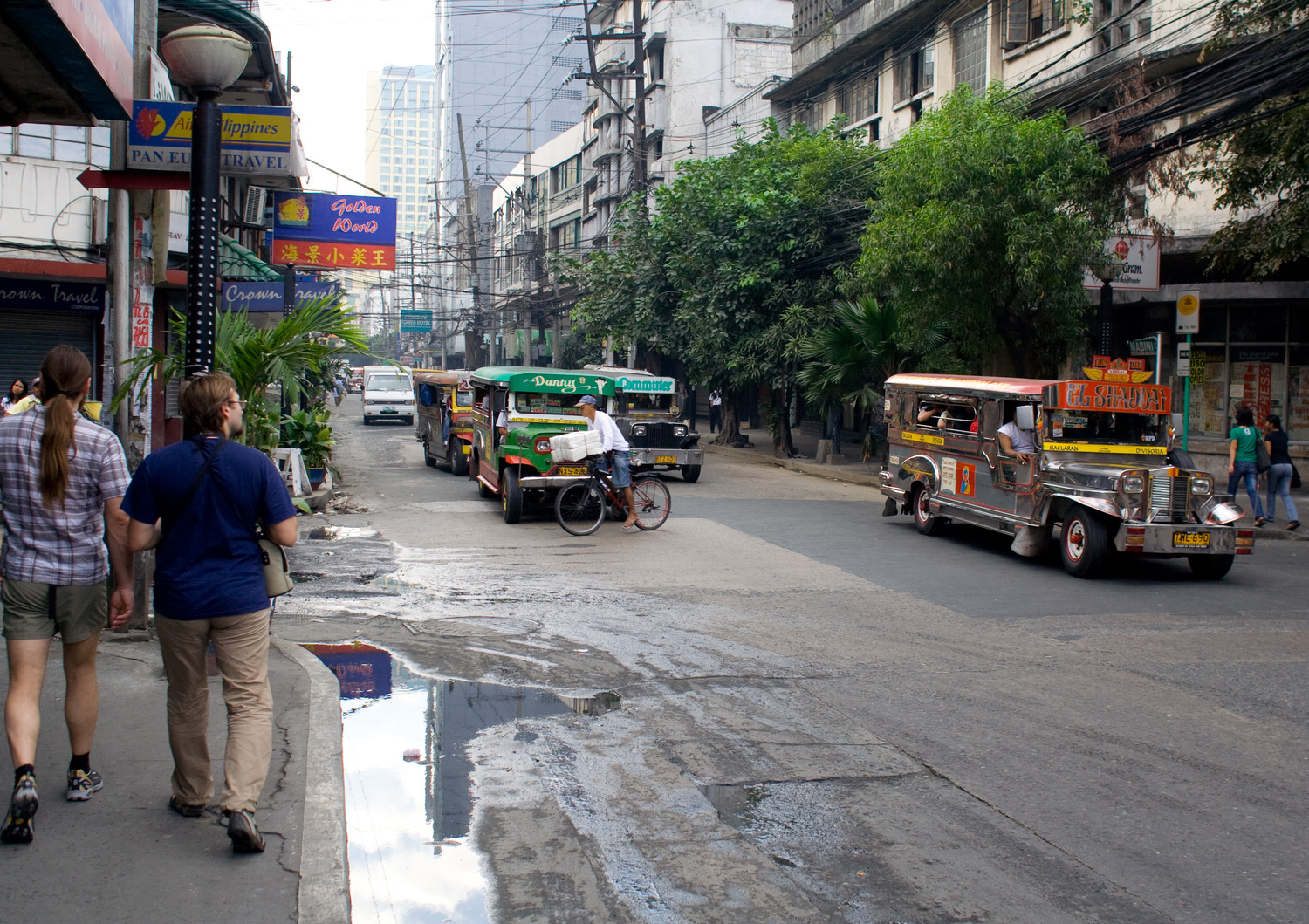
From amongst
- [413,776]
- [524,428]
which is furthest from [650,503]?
[413,776]

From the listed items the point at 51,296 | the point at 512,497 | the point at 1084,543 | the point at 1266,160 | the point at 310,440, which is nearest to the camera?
the point at 1084,543

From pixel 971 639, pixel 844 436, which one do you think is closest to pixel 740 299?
pixel 844 436

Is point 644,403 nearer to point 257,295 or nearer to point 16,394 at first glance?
point 257,295

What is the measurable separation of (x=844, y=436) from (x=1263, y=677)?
2645 cm

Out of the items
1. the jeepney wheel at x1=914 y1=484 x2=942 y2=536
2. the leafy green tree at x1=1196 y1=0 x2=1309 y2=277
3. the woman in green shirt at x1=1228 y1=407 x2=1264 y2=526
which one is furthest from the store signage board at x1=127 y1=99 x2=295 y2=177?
the woman in green shirt at x1=1228 y1=407 x2=1264 y2=526

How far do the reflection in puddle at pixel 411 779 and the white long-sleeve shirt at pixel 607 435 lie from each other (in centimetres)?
694

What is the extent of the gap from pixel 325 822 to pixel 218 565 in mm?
1155

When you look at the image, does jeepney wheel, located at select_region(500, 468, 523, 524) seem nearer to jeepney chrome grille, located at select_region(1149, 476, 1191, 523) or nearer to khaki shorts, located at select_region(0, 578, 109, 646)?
jeepney chrome grille, located at select_region(1149, 476, 1191, 523)

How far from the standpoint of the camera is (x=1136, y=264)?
60.6 feet

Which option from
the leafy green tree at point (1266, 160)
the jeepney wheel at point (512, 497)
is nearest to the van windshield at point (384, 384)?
the jeepney wheel at point (512, 497)

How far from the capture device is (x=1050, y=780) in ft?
18.4

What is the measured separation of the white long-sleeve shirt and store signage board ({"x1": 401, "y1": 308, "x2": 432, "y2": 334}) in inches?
2169

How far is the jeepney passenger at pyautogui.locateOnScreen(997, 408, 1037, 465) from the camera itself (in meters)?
13.2

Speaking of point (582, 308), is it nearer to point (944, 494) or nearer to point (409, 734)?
point (944, 494)
